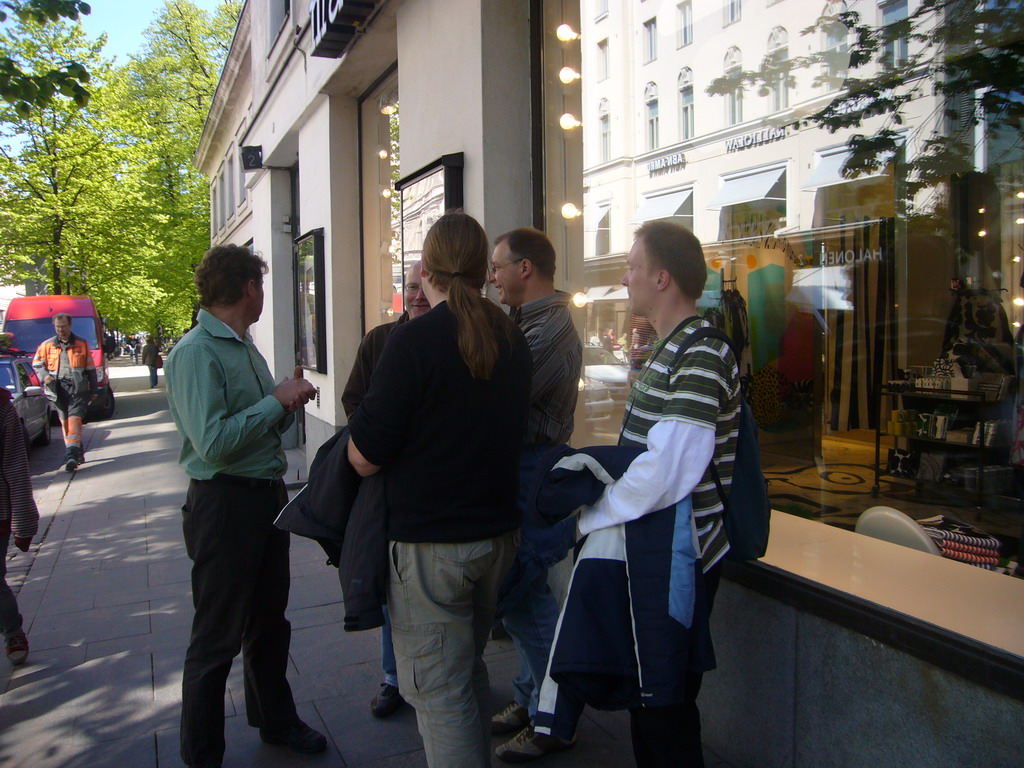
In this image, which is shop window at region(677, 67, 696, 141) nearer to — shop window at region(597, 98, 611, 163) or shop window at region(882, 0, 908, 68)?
shop window at region(597, 98, 611, 163)

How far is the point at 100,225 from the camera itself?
72.6 ft

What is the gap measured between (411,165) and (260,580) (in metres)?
3.74

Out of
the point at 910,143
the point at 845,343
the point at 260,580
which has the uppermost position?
the point at 910,143

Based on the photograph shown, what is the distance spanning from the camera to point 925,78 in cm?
404

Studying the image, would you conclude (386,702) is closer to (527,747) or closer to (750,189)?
(527,747)

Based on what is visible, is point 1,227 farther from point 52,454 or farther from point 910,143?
point 910,143

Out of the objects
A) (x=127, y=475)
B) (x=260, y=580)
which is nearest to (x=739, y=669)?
(x=260, y=580)

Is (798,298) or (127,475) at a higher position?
(798,298)

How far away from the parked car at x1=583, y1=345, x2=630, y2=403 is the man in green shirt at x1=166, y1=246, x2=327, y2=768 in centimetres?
200

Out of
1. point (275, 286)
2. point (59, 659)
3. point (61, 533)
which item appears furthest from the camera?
point (275, 286)

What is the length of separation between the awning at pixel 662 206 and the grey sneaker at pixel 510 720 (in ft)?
8.69

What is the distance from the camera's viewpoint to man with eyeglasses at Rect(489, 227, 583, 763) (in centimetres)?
303

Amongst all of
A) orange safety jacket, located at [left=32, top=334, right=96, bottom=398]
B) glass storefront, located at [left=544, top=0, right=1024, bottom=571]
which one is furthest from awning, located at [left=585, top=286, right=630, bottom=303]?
orange safety jacket, located at [left=32, top=334, right=96, bottom=398]

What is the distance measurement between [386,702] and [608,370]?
2.18 meters
